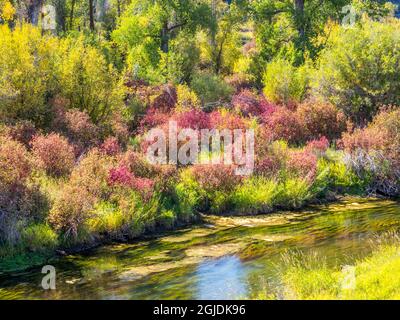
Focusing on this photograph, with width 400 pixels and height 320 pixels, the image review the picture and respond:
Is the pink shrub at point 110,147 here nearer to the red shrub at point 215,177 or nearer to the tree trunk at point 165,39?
the red shrub at point 215,177

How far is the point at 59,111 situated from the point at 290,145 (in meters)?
10.5

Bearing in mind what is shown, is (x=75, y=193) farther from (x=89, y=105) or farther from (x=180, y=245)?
(x=89, y=105)

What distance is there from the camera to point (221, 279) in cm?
1309

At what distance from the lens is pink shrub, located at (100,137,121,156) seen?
20.3m

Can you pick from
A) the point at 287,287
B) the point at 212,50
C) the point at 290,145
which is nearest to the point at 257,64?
the point at 212,50

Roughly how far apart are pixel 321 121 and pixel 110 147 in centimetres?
1113

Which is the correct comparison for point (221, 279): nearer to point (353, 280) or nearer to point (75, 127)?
point (353, 280)

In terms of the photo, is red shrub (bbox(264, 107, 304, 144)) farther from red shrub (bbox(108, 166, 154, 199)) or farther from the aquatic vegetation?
the aquatic vegetation

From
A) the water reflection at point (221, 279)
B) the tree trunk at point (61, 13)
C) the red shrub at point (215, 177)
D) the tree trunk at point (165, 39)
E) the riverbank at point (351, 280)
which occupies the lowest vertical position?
the water reflection at point (221, 279)

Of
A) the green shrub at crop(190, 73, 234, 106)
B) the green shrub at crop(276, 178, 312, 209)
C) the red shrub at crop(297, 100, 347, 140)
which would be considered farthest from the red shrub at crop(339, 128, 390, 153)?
the green shrub at crop(190, 73, 234, 106)

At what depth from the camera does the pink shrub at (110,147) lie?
66.5 feet

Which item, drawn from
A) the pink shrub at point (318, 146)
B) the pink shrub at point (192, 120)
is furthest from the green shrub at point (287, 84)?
the pink shrub at point (192, 120)

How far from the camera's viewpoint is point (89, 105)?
24.0m

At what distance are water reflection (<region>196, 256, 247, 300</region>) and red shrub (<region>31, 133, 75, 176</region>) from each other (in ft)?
20.6
